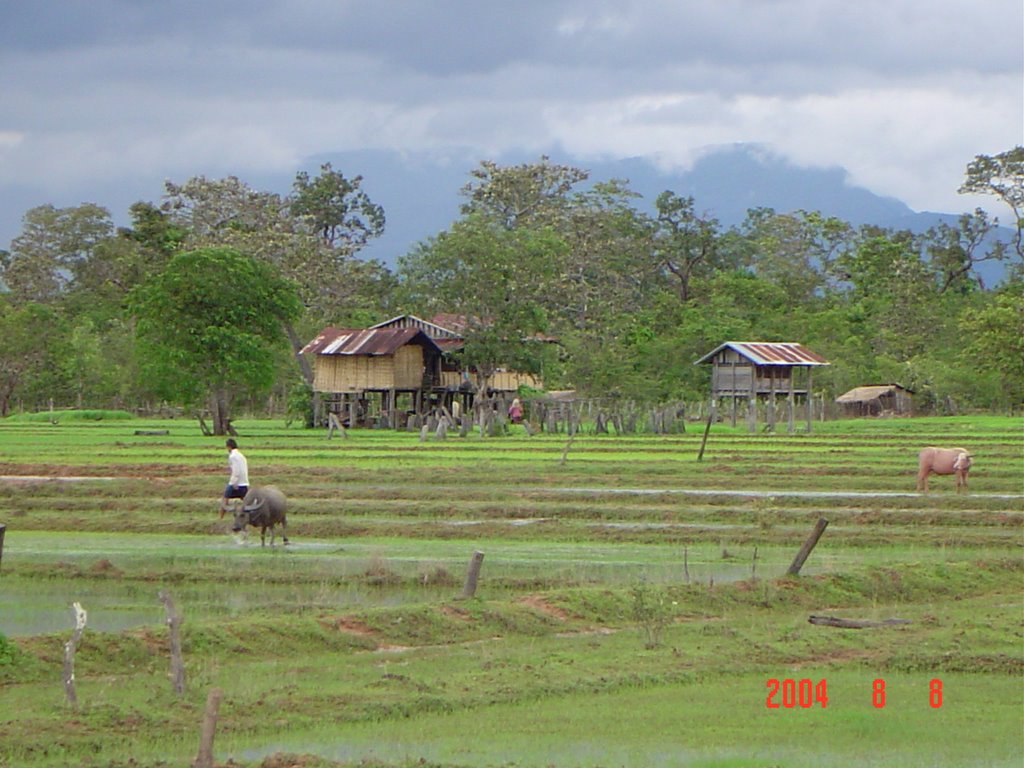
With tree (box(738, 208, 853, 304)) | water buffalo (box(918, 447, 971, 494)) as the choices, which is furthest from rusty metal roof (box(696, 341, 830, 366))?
water buffalo (box(918, 447, 971, 494))

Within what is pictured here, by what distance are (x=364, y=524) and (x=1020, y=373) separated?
45.4 m

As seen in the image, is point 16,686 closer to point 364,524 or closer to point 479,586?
point 479,586

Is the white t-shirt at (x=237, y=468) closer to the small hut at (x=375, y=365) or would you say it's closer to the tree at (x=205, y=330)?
the tree at (x=205, y=330)

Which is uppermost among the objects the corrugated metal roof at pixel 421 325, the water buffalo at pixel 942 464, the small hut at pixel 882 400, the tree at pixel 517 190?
the tree at pixel 517 190

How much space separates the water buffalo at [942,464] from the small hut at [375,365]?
130ft

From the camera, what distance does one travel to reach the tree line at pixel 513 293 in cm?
6262

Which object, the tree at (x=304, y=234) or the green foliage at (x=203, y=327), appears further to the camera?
the tree at (x=304, y=234)

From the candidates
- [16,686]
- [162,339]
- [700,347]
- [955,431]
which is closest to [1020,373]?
[955,431]

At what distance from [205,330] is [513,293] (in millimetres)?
14117

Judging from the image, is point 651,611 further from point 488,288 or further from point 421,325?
point 421,325

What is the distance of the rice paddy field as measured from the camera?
1238cm

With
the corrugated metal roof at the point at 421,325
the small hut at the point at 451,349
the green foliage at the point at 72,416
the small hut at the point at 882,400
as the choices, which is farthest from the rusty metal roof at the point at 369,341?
the small hut at the point at 882,400

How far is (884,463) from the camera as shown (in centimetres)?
3938

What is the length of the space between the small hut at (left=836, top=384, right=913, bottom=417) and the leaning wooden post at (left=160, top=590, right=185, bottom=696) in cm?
6411
